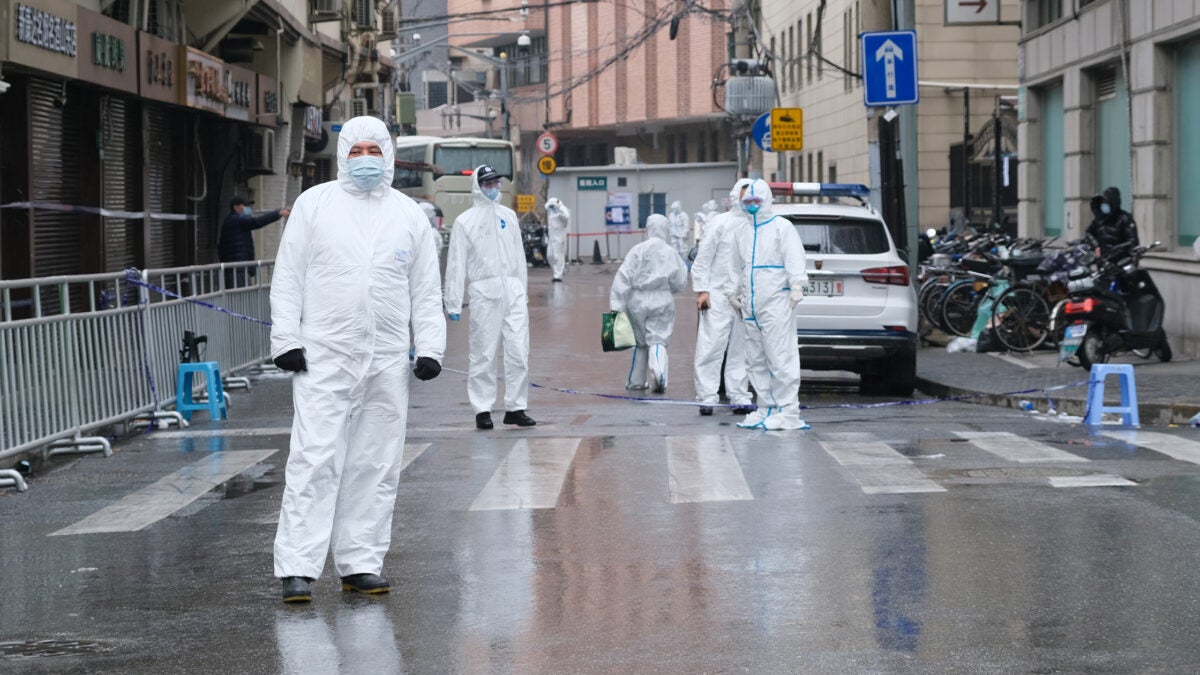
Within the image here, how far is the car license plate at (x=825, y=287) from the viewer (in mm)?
15531

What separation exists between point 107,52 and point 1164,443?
10.6 metres

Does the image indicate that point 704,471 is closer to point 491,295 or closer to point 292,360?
point 491,295

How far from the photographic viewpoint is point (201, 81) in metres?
21.4

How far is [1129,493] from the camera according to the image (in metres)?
9.33

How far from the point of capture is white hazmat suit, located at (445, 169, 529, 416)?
44.6 feet

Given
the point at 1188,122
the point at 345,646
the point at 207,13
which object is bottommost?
the point at 345,646

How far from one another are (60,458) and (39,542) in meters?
3.63

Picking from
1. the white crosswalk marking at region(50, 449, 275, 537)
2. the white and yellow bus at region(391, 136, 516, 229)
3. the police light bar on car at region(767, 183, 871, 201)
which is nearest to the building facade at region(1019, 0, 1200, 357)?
the police light bar on car at region(767, 183, 871, 201)

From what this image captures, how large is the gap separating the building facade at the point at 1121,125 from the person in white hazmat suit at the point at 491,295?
313 inches

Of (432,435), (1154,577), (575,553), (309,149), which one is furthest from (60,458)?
(309,149)

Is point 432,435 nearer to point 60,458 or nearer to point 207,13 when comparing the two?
point 60,458

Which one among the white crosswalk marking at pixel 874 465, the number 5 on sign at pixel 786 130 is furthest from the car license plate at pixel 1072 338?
the number 5 on sign at pixel 786 130

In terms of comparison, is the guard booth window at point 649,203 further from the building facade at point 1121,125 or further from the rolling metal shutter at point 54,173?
the rolling metal shutter at point 54,173

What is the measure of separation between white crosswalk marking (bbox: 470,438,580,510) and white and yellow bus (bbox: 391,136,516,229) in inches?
1563
